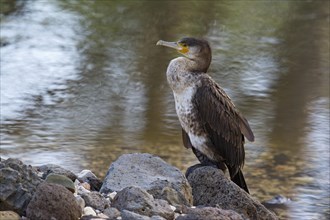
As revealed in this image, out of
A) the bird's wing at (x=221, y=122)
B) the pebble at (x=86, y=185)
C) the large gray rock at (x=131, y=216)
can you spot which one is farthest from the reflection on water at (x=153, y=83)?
the large gray rock at (x=131, y=216)

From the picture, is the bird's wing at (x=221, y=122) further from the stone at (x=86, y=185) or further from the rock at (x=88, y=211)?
the rock at (x=88, y=211)

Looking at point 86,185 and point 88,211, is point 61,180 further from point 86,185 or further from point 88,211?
point 86,185

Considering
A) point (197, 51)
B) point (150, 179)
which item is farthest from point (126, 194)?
point (197, 51)

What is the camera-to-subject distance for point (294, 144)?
966cm

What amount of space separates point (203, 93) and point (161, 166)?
1.99 feet

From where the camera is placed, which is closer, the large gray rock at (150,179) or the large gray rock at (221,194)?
the large gray rock at (150,179)

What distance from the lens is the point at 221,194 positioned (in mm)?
5730

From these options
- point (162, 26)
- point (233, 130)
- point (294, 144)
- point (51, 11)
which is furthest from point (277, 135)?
point (51, 11)

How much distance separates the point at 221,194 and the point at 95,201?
87 centimetres

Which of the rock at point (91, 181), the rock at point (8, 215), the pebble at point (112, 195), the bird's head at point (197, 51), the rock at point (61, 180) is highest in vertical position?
the bird's head at point (197, 51)

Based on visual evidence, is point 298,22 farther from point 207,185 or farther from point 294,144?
point 207,185

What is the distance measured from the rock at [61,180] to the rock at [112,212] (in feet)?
0.78

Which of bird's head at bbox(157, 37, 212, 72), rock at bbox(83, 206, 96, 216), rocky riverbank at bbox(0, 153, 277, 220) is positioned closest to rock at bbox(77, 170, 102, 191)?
rocky riverbank at bbox(0, 153, 277, 220)

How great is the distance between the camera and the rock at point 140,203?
5.10 m
